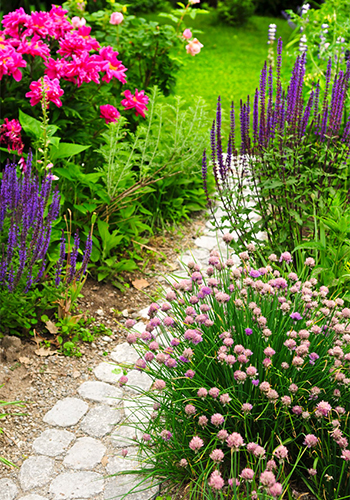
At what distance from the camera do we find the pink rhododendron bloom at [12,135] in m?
3.44

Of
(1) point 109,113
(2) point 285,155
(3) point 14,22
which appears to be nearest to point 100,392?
(2) point 285,155

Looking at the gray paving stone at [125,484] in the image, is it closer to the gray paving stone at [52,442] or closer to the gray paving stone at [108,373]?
the gray paving stone at [52,442]

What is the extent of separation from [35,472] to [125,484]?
42 centimetres

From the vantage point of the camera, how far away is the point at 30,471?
92.7 inches

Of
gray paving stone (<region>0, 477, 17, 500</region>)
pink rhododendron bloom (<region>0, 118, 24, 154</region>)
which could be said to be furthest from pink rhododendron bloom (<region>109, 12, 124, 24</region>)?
gray paving stone (<region>0, 477, 17, 500</region>)

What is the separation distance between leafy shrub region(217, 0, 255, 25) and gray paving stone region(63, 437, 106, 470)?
36.1 ft

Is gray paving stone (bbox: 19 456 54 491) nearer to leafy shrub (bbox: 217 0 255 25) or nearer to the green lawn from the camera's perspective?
the green lawn

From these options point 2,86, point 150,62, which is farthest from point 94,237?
point 150,62

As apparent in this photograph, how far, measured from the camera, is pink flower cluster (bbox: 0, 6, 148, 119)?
10.8 ft

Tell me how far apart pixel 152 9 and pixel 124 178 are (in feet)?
32.1

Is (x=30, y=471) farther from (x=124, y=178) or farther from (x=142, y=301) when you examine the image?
(x=124, y=178)

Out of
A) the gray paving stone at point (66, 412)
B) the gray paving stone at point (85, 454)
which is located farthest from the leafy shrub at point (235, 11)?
the gray paving stone at point (85, 454)

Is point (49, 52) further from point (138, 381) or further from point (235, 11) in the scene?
point (235, 11)

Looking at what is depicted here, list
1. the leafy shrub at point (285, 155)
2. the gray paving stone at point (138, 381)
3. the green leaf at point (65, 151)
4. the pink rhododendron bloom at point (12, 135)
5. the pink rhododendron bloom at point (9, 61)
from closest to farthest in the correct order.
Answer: the gray paving stone at point (138, 381)
the leafy shrub at point (285, 155)
the pink rhododendron bloom at point (9, 61)
the green leaf at point (65, 151)
the pink rhododendron bloom at point (12, 135)
